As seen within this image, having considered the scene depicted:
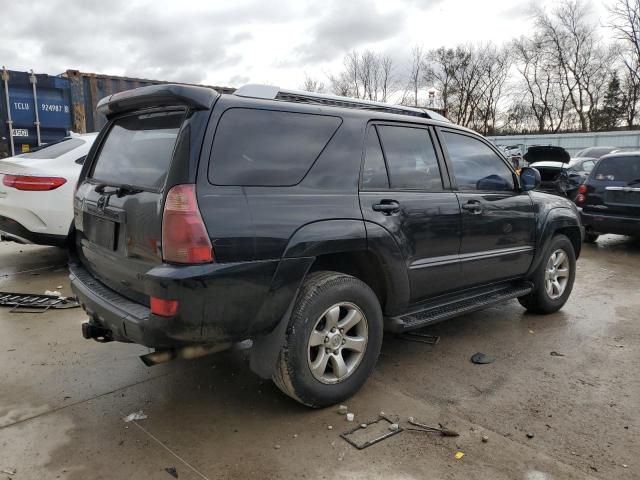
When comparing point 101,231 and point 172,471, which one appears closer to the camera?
point 172,471

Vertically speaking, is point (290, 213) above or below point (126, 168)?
below

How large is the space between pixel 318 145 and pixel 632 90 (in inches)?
1717

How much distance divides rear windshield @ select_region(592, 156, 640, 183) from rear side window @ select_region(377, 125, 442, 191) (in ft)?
19.5

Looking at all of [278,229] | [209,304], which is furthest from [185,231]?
[278,229]

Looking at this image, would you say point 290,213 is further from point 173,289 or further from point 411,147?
point 411,147

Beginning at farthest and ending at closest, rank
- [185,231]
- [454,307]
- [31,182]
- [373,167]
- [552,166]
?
[552,166], [31,182], [454,307], [373,167], [185,231]

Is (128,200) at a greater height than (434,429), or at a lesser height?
greater

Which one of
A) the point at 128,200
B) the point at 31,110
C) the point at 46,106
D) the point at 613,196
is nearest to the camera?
the point at 128,200

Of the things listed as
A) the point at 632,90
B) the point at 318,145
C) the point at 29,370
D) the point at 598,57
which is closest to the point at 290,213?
the point at 318,145

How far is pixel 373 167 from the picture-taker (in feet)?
11.0

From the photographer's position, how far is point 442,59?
4391 cm

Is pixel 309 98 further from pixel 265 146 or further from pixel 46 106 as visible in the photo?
pixel 46 106

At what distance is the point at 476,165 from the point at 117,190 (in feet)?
9.04

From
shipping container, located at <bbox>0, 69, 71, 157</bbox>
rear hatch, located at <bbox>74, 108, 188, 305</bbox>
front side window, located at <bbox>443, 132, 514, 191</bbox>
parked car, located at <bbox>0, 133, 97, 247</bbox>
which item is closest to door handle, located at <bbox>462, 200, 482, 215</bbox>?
front side window, located at <bbox>443, 132, 514, 191</bbox>
